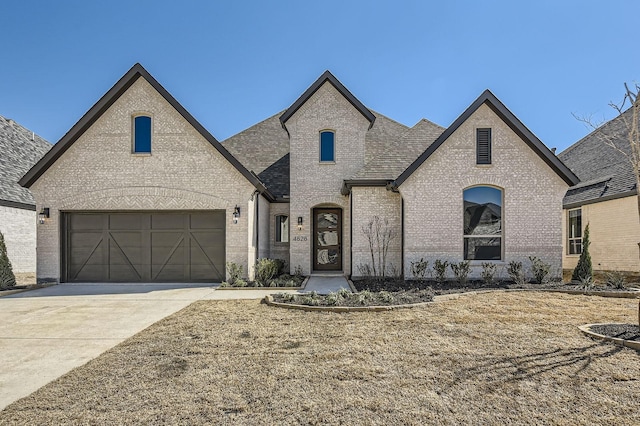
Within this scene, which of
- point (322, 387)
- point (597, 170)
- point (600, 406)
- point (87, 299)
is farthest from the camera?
point (597, 170)

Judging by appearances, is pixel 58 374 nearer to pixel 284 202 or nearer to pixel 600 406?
pixel 600 406

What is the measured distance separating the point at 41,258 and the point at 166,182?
189 inches

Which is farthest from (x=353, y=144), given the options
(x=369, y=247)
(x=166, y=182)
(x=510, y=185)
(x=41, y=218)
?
(x=41, y=218)

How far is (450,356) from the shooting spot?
500cm

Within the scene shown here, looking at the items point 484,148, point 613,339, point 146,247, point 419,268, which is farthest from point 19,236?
point 613,339

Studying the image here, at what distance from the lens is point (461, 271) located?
11578mm

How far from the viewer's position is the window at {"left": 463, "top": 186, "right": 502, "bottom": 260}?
1212 centimetres

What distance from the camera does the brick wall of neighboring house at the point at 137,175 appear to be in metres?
12.3

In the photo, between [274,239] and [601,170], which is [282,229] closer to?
[274,239]

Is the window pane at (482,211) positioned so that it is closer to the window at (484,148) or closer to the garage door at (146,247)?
the window at (484,148)

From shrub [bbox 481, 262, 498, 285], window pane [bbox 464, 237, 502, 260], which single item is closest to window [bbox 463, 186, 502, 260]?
window pane [bbox 464, 237, 502, 260]

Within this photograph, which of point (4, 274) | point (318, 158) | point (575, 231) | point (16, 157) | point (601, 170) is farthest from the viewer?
point (16, 157)

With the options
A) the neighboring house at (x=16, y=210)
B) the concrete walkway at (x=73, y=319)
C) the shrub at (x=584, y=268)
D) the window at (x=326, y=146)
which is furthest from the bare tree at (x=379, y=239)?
the neighboring house at (x=16, y=210)

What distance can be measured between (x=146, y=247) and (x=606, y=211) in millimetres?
17280
